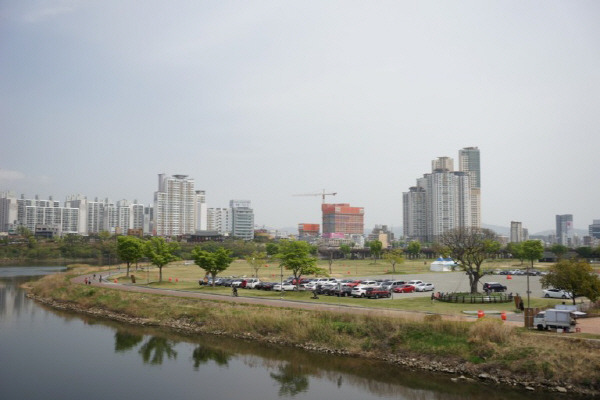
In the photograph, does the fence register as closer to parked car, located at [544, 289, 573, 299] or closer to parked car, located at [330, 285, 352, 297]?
parked car, located at [544, 289, 573, 299]

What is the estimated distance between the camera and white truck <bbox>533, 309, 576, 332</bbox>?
34.0 m

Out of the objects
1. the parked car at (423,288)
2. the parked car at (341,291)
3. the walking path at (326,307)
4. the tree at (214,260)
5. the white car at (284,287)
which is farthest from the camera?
the tree at (214,260)

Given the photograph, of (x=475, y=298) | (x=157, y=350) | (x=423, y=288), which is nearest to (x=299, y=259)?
(x=423, y=288)

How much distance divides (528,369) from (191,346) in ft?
87.9

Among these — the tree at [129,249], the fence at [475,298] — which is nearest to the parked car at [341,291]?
the fence at [475,298]

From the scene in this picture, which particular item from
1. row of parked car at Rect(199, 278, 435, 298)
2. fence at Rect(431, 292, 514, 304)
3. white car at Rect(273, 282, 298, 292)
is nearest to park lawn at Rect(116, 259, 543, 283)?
row of parked car at Rect(199, 278, 435, 298)

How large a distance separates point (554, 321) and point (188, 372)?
85.9 ft

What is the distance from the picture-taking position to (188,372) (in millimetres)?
35000

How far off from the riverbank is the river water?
52.0 inches

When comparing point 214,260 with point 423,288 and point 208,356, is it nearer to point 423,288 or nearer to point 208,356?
point 423,288

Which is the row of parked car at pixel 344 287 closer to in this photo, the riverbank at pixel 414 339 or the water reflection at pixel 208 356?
the riverbank at pixel 414 339

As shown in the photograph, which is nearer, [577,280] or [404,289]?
[577,280]

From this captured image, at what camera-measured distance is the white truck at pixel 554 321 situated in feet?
111

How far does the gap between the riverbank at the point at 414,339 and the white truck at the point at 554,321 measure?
160 cm
